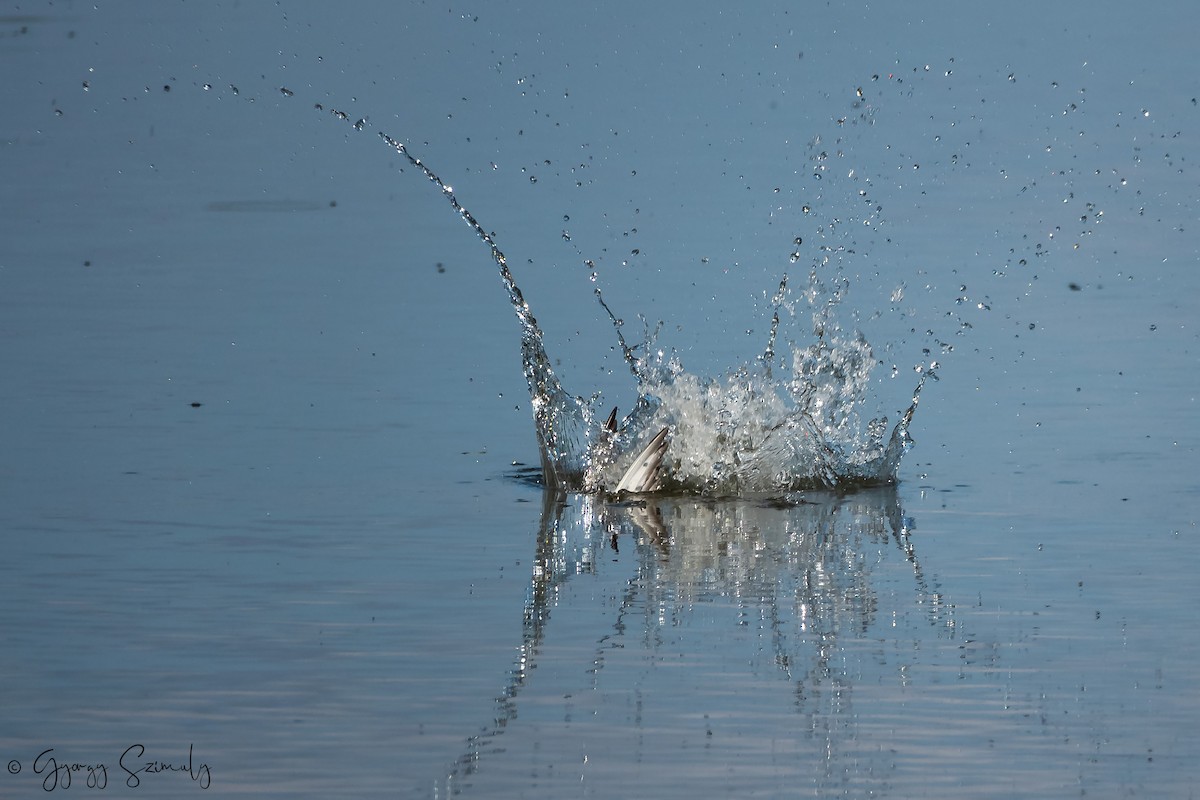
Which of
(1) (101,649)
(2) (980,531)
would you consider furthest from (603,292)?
(1) (101,649)

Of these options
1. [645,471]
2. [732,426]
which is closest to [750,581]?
[645,471]

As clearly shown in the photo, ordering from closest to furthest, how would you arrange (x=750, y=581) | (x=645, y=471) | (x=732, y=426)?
(x=750, y=581)
(x=645, y=471)
(x=732, y=426)

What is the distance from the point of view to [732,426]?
500 inches

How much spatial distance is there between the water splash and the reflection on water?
412 millimetres

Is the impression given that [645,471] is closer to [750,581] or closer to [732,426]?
[732,426]

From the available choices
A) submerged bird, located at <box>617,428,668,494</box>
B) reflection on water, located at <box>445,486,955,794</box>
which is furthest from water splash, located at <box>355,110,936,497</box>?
reflection on water, located at <box>445,486,955,794</box>

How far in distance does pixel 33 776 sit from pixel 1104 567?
4971 millimetres

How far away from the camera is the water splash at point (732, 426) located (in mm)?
12516

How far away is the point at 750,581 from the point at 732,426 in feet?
11.2

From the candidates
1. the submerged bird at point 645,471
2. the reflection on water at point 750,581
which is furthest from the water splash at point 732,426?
the reflection on water at point 750,581

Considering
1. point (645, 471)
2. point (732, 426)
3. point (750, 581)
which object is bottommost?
point (750, 581)

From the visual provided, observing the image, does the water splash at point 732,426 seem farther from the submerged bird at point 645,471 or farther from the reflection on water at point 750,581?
the reflection on water at point 750,581

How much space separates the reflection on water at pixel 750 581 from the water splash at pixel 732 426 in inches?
16.2

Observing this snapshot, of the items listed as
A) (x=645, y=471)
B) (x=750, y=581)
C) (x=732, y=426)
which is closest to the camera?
(x=750, y=581)
